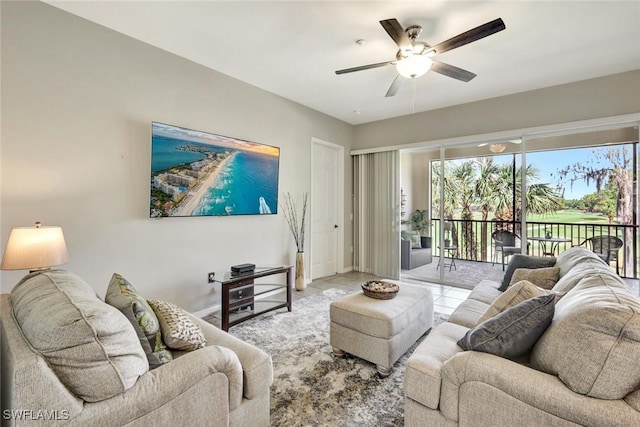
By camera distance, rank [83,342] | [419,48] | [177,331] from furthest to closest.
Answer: [419,48] < [177,331] < [83,342]

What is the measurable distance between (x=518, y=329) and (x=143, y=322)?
179 centimetres

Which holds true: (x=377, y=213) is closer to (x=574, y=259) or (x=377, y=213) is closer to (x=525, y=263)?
(x=525, y=263)

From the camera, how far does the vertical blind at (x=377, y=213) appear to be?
5129mm

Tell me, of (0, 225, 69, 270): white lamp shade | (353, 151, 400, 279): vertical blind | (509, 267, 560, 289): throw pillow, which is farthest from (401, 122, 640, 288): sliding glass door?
(0, 225, 69, 270): white lamp shade

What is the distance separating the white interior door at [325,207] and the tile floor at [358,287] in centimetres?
28

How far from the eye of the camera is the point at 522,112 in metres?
3.96

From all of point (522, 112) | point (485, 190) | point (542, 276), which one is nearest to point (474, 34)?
point (542, 276)

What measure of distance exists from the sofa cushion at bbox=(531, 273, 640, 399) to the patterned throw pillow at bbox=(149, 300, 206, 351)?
1708 millimetres

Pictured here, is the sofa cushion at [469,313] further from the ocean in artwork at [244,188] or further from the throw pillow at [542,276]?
the ocean in artwork at [244,188]

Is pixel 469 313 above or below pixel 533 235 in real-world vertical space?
below

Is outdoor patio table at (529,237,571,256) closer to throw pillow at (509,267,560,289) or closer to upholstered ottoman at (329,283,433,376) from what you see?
throw pillow at (509,267,560,289)

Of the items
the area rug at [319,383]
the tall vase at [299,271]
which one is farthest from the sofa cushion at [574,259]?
the tall vase at [299,271]

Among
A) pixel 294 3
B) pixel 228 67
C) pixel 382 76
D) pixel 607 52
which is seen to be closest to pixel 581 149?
pixel 607 52

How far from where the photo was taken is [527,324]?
1.31 m
